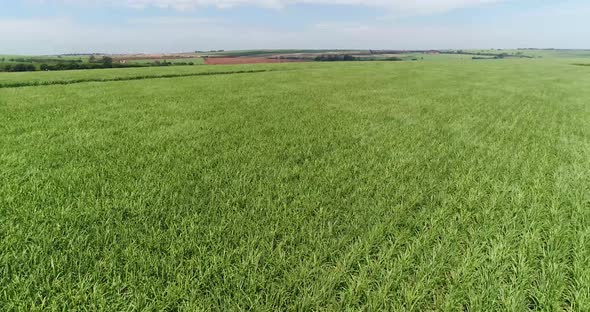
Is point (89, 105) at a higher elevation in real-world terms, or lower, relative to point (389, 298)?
higher

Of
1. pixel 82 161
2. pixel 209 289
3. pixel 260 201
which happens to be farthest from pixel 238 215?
pixel 82 161

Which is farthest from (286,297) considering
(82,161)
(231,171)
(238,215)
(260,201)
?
(82,161)

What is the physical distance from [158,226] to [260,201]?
142cm

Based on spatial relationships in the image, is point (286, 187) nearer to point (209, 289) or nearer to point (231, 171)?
point (231, 171)

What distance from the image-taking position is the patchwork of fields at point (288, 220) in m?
2.64

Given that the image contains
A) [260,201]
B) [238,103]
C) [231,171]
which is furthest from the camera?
[238,103]

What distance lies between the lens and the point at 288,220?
3.80 metres

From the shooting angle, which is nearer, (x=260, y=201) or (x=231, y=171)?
(x=260, y=201)

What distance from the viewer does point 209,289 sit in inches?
106

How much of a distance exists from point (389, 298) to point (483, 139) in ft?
24.5

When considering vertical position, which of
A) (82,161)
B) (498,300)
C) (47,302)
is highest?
(82,161)

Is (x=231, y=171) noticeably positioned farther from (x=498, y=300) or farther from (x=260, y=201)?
(x=498, y=300)

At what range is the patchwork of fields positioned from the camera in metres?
2.64

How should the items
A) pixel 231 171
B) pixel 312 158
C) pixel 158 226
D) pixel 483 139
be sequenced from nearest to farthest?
pixel 158 226, pixel 231 171, pixel 312 158, pixel 483 139
